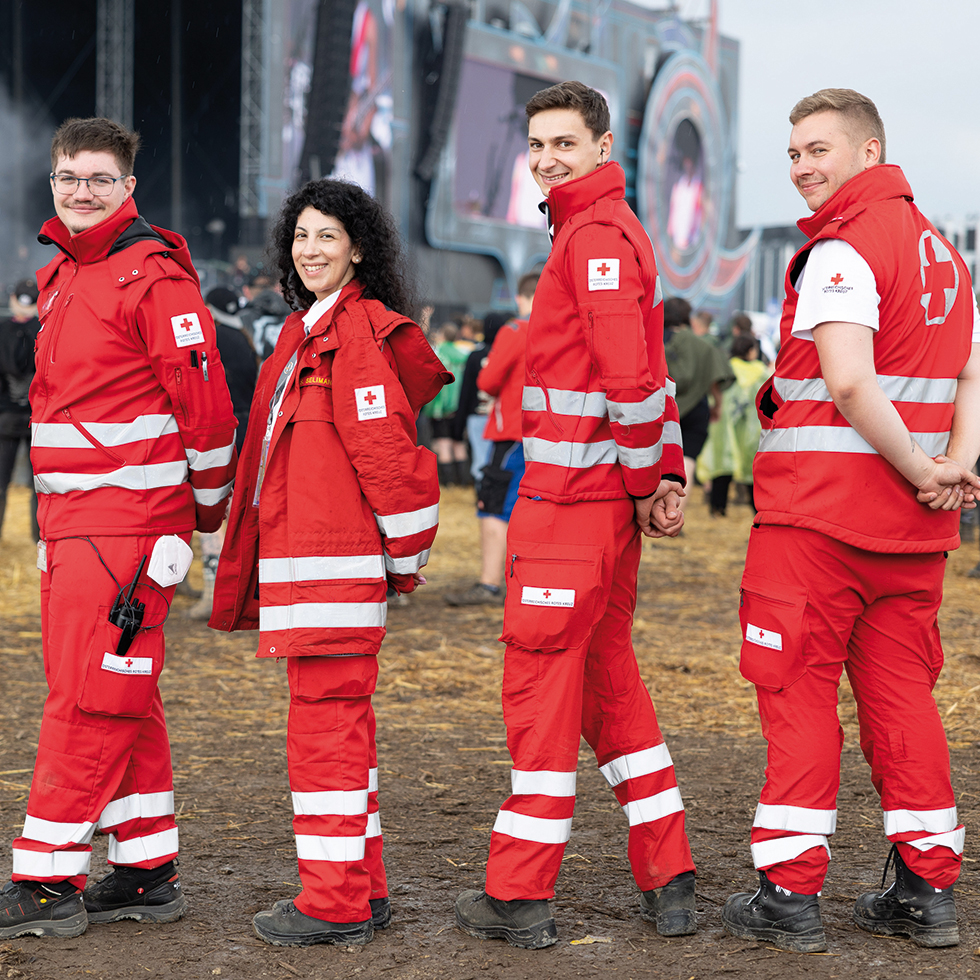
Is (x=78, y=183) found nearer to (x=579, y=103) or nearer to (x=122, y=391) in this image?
(x=122, y=391)

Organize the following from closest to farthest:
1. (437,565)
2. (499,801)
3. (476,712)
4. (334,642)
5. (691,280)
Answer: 1. (334,642)
2. (499,801)
3. (476,712)
4. (437,565)
5. (691,280)

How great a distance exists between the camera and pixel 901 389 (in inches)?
123

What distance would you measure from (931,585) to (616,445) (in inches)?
35.7

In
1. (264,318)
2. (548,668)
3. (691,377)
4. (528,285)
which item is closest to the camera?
(548,668)

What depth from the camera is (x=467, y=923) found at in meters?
3.19

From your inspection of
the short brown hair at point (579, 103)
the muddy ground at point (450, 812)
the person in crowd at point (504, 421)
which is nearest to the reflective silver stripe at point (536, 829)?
the muddy ground at point (450, 812)

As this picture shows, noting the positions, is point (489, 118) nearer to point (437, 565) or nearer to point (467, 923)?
point (437, 565)

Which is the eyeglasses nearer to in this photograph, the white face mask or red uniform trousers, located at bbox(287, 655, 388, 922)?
the white face mask

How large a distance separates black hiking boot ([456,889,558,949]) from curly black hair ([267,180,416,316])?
5.14ft

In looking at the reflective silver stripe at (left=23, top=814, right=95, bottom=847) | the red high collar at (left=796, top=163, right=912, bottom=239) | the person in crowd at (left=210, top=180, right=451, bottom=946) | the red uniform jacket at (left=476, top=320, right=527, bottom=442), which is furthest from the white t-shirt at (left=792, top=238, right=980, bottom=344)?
the red uniform jacket at (left=476, top=320, right=527, bottom=442)

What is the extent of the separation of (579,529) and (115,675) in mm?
1225

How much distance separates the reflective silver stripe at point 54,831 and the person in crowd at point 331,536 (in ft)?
1.65

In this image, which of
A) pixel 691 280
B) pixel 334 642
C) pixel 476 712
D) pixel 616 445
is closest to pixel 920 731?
pixel 616 445

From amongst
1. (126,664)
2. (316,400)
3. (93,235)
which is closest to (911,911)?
(316,400)
